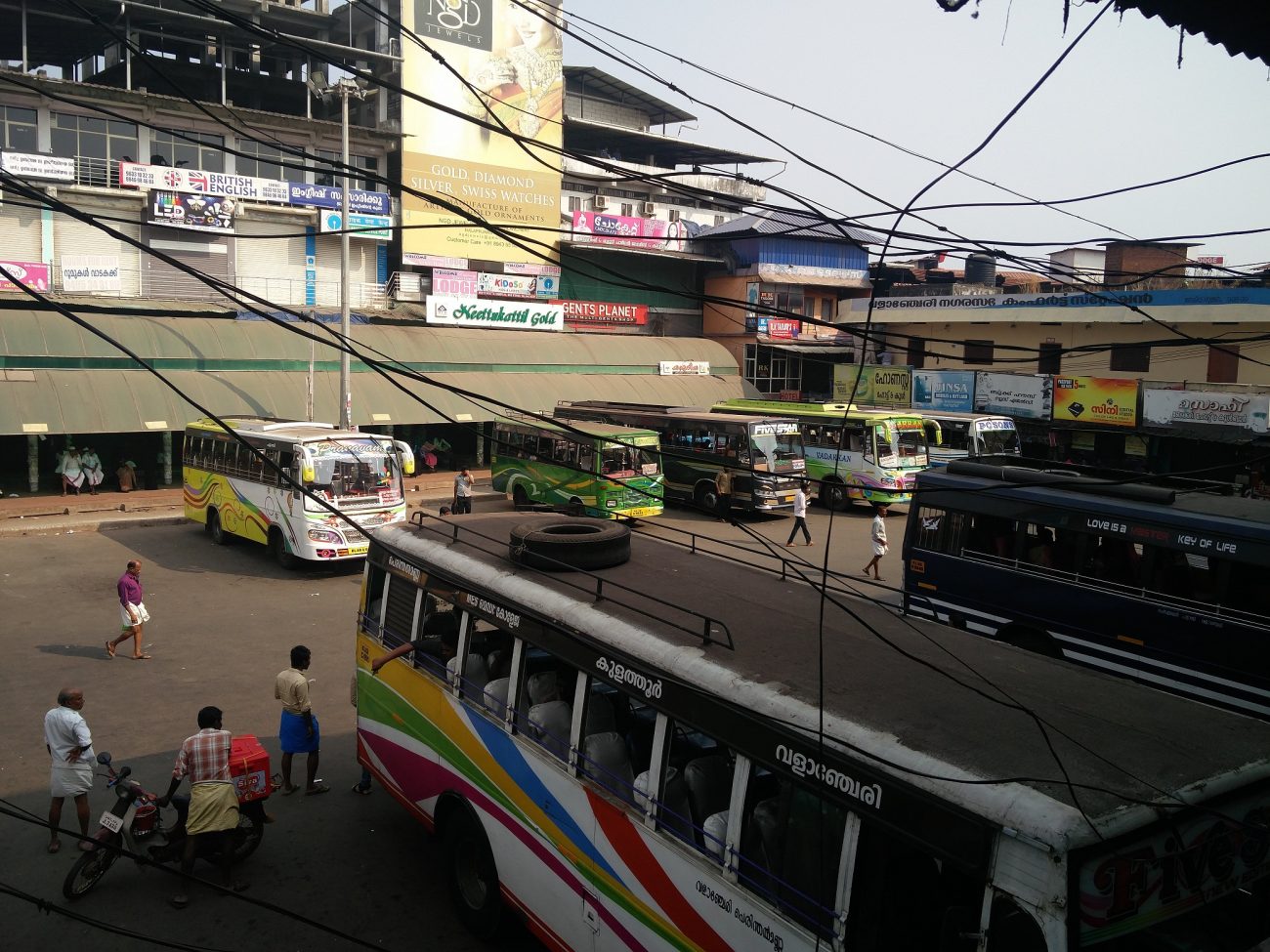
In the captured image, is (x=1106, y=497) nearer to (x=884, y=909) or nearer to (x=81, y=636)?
(x=884, y=909)

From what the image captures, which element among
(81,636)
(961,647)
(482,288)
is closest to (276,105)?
(482,288)

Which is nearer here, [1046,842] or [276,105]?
[1046,842]

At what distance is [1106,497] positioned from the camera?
11289mm

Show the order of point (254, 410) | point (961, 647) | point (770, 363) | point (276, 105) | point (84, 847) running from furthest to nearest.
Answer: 1. point (770, 363)
2. point (276, 105)
3. point (254, 410)
4. point (84, 847)
5. point (961, 647)

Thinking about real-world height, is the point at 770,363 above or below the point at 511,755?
above

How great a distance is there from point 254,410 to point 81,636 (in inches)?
574

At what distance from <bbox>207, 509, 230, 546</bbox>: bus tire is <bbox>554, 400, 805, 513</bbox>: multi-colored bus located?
10.5 metres

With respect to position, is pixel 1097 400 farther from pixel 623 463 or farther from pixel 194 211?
pixel 194 211

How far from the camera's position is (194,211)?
31219 mm

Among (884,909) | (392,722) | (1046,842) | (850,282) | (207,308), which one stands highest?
(850,282)

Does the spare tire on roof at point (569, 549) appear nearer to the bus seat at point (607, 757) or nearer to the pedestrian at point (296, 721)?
the bus seat at point (607, 757)

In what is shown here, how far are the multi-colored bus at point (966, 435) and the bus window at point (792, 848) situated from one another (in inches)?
937

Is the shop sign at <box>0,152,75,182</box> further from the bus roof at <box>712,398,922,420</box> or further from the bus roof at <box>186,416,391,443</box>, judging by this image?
the bus roof at <box>712,398,922,420</box>

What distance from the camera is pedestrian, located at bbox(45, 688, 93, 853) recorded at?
7.47 meters
